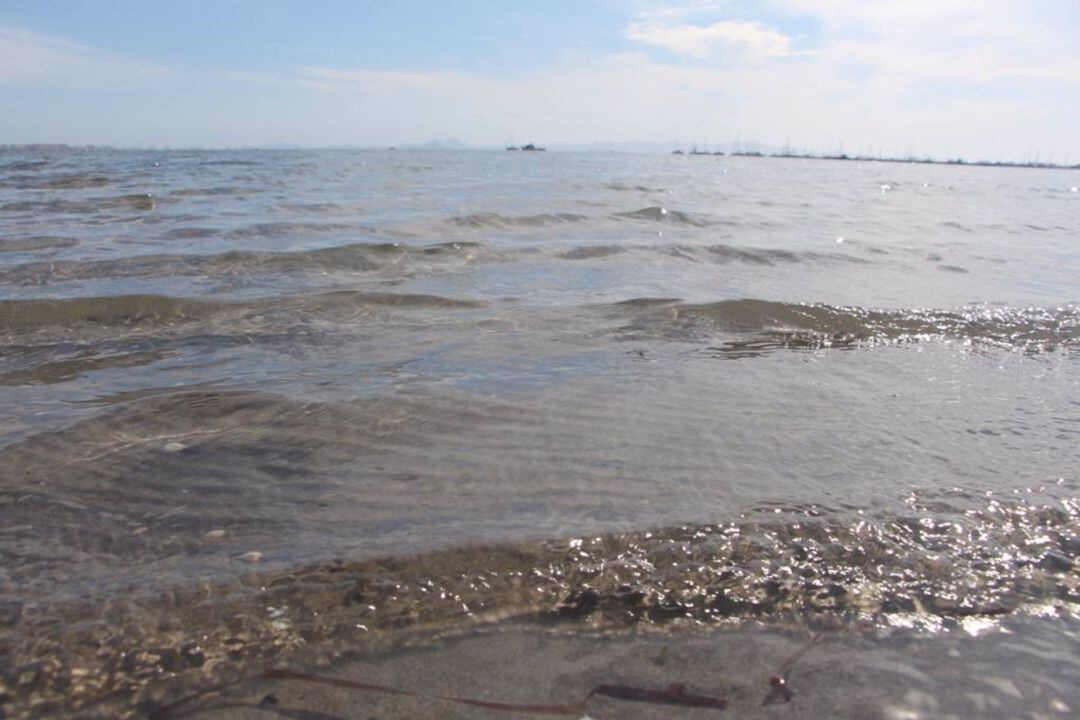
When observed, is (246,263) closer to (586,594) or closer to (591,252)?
(591,252)

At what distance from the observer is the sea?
2029 millimetres

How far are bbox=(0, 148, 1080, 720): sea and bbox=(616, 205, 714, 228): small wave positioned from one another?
705cm

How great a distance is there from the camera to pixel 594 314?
22.0 feet

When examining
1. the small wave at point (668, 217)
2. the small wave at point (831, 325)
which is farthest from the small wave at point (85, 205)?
the small wave at point (831, 325)

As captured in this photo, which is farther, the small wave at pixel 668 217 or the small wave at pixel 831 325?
the small wave at pixel 668 217

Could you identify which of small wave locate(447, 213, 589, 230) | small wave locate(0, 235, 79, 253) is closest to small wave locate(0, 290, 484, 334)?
small wave locate(0, 235, 79, 253)

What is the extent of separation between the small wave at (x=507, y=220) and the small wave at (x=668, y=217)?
1.44 m

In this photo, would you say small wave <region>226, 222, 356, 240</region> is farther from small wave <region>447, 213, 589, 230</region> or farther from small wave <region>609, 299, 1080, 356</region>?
small wave <region>609, 299, 1080, 356</region>

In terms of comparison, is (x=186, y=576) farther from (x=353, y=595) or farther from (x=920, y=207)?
(x=920, y=207)

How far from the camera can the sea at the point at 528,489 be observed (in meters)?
2.03

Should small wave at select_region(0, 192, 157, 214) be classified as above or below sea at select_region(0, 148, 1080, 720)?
above

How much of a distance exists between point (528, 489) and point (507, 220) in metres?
10.8

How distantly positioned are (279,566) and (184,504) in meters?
0.75

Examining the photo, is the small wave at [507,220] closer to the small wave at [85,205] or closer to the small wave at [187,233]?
the small wave at [187,233]
